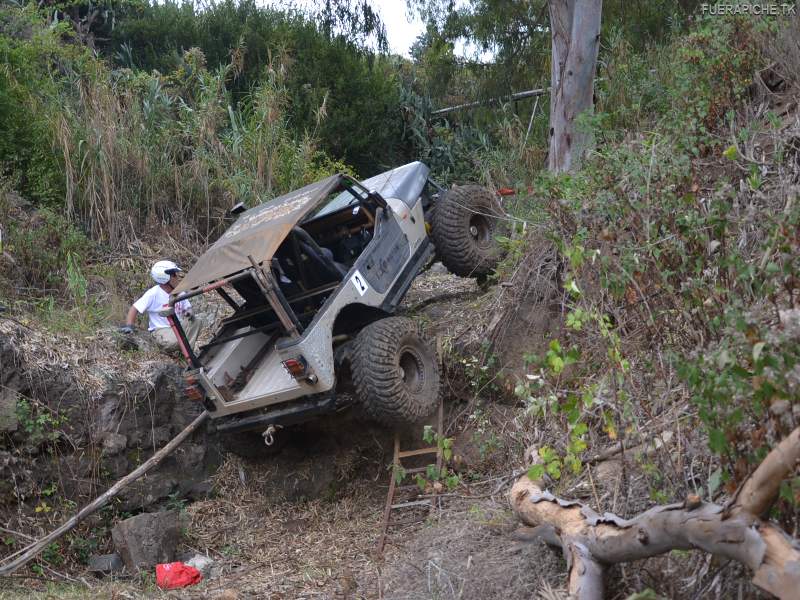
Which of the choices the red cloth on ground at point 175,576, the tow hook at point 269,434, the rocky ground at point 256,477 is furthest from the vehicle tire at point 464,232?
the red cloth on ground at point 175,576

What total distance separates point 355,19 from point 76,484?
9614 mm

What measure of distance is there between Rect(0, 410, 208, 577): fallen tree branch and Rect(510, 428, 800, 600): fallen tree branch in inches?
162

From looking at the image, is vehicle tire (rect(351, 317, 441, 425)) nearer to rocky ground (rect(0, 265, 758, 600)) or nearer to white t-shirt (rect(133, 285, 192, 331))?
rocky ground (rect(0, 265, 758, 600))

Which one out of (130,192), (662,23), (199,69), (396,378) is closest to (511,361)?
(396,378)

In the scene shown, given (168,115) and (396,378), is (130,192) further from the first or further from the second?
(396,378)

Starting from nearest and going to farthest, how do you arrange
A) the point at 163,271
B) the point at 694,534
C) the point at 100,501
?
the point at 694,534 < the point at 100,501 < the point at 163,271

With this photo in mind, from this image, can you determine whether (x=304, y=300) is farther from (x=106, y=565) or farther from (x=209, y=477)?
(x=106, y=565)

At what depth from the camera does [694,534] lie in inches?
139

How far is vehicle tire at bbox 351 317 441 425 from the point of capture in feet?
23.9

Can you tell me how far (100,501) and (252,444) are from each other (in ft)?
4.92

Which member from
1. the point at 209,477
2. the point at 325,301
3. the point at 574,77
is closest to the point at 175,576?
the point at 209,477

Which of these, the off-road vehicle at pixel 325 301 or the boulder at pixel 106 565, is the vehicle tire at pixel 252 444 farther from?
the boulder at pixel 106 565

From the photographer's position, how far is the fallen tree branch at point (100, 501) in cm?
692

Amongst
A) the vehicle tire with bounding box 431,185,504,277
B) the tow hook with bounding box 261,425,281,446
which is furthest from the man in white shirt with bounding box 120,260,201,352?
the vehicle tire with bounding box 431,185,504,277
